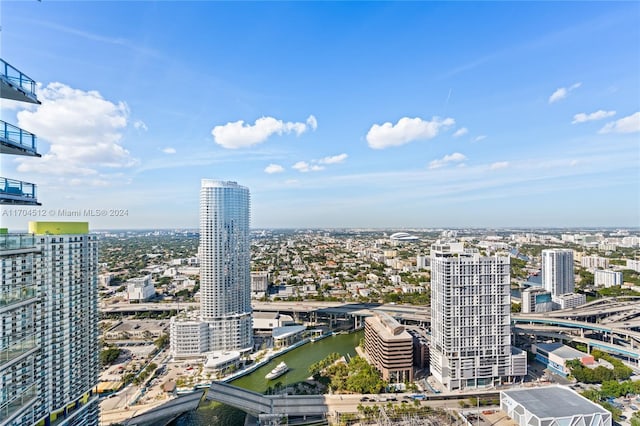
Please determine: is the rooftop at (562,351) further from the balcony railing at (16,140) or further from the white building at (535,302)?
the balcony railing at (16,140)

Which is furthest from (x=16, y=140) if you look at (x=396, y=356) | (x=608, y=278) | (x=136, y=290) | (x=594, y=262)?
(x=594, y=262)

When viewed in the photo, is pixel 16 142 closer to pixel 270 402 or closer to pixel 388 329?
pixel 270 402

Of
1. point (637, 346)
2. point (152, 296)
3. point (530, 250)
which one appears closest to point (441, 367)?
point (637, 346)

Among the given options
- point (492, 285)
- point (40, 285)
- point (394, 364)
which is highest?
point (40, 285)

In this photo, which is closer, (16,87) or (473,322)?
(16,87)

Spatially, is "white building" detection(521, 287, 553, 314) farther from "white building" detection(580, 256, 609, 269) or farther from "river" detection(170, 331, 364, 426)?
"white building" detection(580, 256, 609, 269)

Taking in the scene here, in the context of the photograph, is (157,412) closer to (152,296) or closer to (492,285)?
(492,285)
